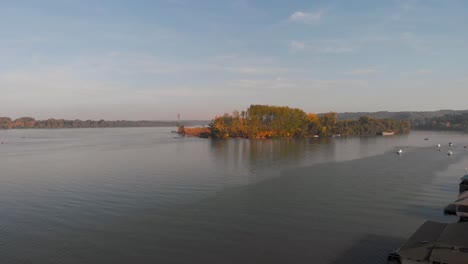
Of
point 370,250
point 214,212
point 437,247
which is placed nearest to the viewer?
point 437,247

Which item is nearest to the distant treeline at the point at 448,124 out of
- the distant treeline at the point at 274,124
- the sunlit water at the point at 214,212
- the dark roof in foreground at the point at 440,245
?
the distant treeline at the point at 274,124

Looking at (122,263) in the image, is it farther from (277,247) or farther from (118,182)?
(118,182)

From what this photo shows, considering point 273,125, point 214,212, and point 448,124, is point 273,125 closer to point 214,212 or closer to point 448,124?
point 214,212

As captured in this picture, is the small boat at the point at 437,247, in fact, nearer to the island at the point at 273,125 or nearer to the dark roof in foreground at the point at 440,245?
the dark roof in foreground at the point at 440,245

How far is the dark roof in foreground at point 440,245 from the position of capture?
1062 centimetres

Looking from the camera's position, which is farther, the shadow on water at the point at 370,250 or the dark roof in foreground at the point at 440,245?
the shadow on water at the point at 370,250

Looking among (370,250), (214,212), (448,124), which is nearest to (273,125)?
(214,212)

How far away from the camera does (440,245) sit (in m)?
11.2

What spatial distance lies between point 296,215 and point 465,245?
9346mm

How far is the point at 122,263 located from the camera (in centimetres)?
1338

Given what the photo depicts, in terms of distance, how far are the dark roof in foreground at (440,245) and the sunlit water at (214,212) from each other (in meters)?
2.12

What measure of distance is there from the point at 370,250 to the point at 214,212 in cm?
869

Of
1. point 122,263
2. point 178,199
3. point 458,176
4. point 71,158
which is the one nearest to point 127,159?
point 71,158

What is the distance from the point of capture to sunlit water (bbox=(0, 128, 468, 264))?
47.6 feet
